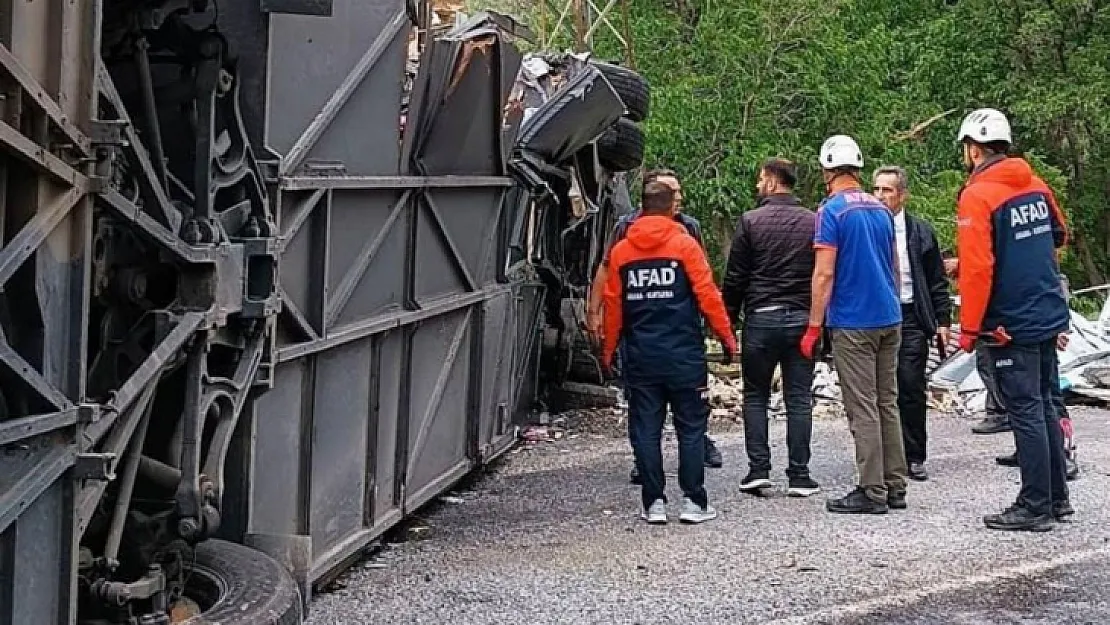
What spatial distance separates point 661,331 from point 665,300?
16cm

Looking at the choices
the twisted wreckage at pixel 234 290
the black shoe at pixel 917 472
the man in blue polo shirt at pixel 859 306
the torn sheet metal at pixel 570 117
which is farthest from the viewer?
the torn sheet metal at pixel 570 117

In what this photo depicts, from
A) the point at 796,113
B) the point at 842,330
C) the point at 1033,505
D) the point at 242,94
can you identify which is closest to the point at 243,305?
the point at 242,94

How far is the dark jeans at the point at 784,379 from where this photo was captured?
26.3 feet

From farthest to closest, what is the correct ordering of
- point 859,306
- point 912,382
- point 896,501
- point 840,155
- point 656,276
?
point 912,382
point 896,501
point 840,155
point 859,306
point 656,276

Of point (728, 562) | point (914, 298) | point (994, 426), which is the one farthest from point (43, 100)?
point (994, 426)

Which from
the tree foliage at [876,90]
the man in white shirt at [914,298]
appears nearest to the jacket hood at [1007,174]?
the man in white shirt at [914,298]

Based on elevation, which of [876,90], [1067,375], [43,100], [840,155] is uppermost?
[876,90]

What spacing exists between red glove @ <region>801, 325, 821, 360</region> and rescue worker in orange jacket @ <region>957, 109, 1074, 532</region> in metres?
0.76

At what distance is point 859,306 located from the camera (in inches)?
302

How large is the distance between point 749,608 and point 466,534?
180 cm

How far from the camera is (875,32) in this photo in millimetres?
20312

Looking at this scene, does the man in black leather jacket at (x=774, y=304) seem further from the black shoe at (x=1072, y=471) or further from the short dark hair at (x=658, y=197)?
the black shoe at (x=1072, y=471)

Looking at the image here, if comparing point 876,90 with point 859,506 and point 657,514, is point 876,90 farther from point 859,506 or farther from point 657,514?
point 657,514

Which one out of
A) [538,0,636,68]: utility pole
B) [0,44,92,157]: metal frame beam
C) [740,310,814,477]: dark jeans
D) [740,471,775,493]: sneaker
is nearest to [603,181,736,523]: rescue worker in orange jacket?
[740,310,814,477]: dark jeans
